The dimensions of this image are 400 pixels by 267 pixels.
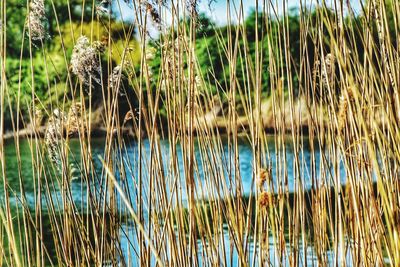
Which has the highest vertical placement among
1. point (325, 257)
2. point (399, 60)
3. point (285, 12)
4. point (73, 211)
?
point (285, 12)

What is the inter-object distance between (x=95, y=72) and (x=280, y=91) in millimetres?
367

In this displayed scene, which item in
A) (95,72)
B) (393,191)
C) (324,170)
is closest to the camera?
(393,191)

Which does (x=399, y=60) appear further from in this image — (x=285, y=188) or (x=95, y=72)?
(x=95, y=72)

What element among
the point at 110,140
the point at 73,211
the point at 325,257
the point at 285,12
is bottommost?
the point at 325,257

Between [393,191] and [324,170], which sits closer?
[393,191]

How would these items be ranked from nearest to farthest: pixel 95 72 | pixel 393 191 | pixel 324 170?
pixel 393 191
pixel 95 72
pixel 324 170

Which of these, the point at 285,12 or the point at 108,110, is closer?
the point at 285,12

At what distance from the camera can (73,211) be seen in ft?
4.38

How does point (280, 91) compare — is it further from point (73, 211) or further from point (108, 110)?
point (73, 211)

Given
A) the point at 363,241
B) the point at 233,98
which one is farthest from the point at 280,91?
the point at 363,241

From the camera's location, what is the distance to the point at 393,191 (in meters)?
1.16

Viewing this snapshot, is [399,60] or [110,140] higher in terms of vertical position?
[399,60]

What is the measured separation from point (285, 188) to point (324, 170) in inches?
3.8

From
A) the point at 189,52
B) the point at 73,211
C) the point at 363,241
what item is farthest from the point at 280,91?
the point at 73,211
